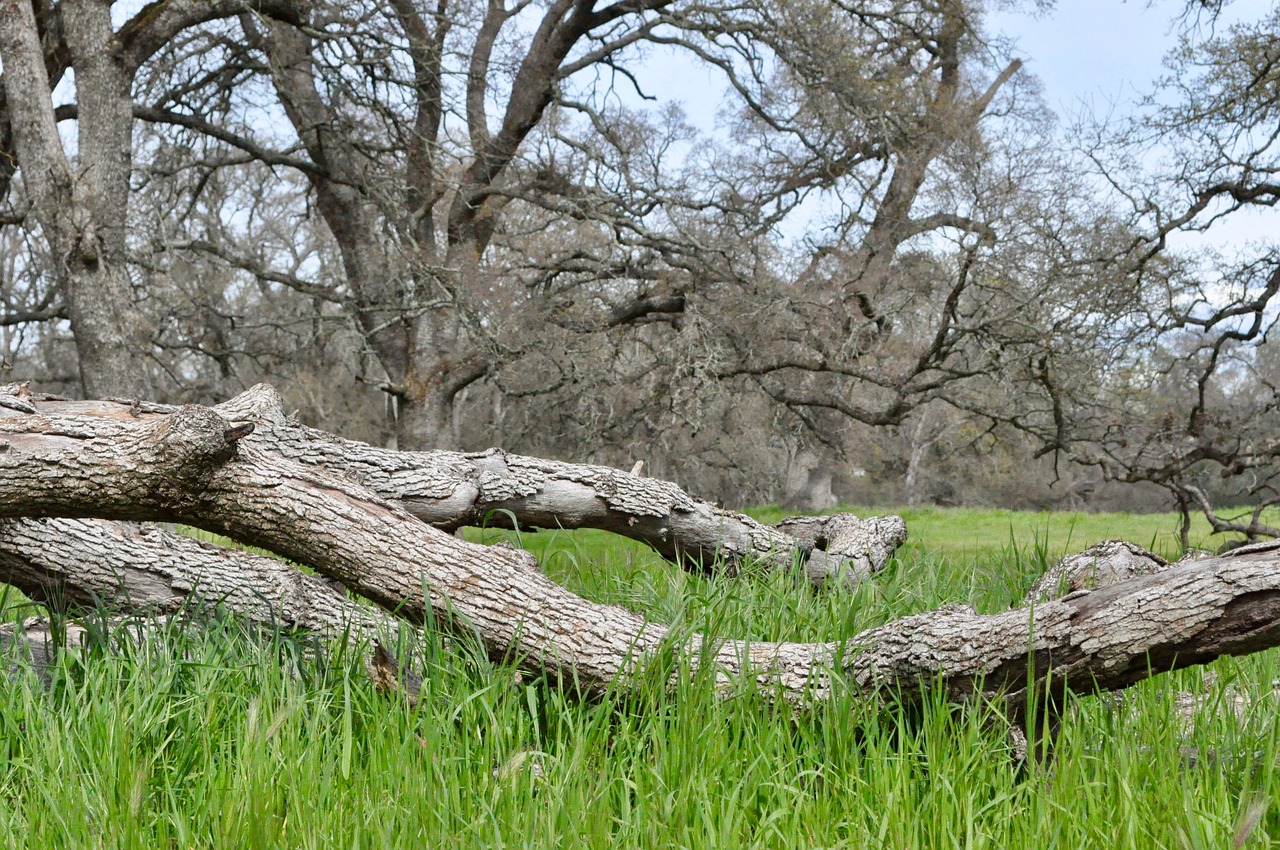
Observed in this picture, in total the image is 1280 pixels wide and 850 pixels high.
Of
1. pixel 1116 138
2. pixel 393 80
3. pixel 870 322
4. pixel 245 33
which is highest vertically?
pixel 245 33

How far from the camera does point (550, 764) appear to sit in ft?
10.5

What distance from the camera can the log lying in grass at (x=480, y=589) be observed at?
322 cm

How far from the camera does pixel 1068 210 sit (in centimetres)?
900

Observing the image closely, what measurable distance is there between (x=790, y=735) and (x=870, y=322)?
7.28 m

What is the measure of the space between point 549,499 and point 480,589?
1694 mm

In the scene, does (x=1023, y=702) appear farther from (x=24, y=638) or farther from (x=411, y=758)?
(x=24, y=638)

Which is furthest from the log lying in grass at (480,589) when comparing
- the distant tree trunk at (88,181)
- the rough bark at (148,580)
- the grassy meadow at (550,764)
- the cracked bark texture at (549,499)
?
the distant tree trunk at (88,181)

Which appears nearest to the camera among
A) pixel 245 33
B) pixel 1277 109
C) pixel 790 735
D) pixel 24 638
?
pixel 790 735

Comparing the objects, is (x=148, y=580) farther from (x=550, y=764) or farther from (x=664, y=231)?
(x=664, y=231)

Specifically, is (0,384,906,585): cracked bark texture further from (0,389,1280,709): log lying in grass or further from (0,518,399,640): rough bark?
(0,389,1280,709): log lying in grass

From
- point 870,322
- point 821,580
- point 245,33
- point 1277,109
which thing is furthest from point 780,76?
→ point 821,580

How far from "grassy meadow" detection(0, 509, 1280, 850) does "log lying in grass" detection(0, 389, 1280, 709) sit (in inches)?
5.5

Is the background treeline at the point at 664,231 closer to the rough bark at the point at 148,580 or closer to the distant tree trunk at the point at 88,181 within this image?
the distant tree trunk at the point at 88,181

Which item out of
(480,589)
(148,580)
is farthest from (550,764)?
(148,580)
